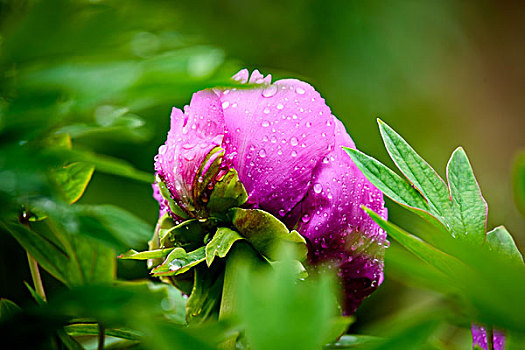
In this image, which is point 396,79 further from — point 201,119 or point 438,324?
point 438,324

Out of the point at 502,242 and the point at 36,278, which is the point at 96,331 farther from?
the point at 502,242

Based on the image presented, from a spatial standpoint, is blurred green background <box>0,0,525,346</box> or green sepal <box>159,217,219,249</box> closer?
blurred green background <box>0,0,525,346</box>

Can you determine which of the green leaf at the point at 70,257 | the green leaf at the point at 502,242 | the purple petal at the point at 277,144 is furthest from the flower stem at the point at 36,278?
the green leaf at the point at 502,242

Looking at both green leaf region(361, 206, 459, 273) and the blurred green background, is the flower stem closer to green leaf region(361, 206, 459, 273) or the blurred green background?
the blurred green background

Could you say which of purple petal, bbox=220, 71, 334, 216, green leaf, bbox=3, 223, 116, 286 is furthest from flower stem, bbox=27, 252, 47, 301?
purple petal, bbox=220, 71, 334, 216

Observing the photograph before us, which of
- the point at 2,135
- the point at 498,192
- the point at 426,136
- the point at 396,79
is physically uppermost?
the point at 2,135

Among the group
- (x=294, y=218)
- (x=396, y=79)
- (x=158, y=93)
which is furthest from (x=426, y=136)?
(x=158, y=93)
